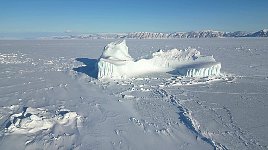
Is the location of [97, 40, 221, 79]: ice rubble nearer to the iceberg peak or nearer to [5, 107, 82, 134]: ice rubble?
the iceberg peak

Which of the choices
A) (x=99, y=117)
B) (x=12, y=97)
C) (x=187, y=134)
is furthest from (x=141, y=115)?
(x=12, y=97)

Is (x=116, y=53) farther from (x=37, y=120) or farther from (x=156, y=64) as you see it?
(x=37, y=120)

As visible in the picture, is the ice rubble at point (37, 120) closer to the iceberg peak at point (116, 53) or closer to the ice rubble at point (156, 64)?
the ice rubble at point (156, 64)

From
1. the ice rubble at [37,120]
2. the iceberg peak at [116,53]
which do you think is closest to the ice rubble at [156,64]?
the iceberg peak at [116,53]

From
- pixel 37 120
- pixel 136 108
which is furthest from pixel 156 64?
pixel 37 120

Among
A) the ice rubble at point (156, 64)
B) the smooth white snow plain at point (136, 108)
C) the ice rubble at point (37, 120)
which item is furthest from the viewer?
the ice rubble at point (156, 64)
